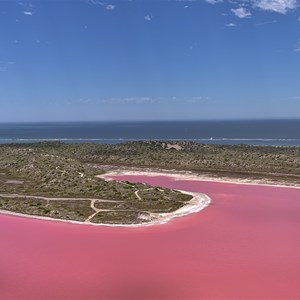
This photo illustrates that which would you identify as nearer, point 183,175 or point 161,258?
point 161,258

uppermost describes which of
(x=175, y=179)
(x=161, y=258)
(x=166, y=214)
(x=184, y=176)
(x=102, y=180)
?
(x=102, y=180)

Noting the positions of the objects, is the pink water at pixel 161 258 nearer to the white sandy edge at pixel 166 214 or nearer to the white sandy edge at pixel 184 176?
the white sandy edge at pixel 166 214

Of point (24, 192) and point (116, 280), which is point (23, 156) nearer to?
point (24, 192)

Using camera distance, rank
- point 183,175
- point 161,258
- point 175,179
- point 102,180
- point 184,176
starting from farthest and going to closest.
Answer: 1. point 183,175
2. point 184,176
3. point 175,179
4. point 102,180
5. point 161,258

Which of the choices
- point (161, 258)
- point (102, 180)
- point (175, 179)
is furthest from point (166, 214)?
point (175, 179)

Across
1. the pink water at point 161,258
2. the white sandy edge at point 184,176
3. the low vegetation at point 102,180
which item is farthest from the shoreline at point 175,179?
the pink water at point 161,258

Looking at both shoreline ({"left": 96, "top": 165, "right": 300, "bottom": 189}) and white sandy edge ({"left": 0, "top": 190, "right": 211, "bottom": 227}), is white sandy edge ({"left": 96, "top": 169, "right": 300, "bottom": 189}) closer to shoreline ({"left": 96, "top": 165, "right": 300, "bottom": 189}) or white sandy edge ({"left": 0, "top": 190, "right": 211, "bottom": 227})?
shoreline ({"left": 96, "top": 165, "right": 300, "bottom": 189})

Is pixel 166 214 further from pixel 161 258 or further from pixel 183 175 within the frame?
pixel 183 175

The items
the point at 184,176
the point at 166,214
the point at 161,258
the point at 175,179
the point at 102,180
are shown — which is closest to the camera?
the point at 161,258
